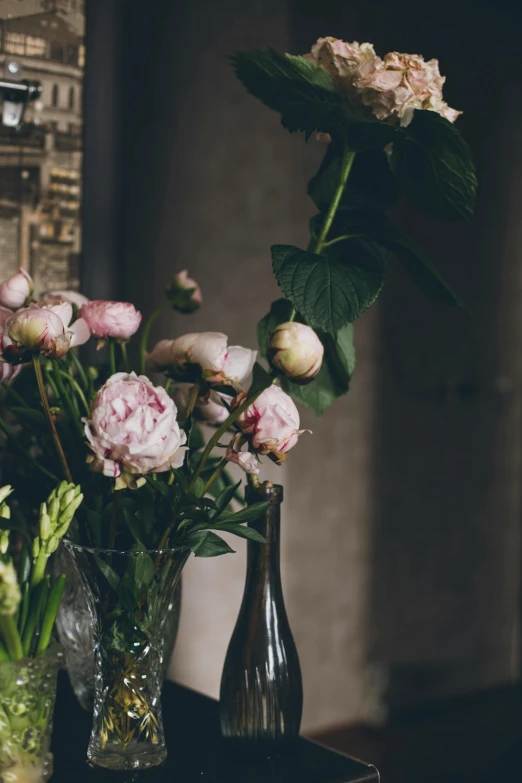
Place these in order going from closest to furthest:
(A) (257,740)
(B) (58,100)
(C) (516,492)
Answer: (A) (257,740)
(B) (58,100)
(C) (516,492)

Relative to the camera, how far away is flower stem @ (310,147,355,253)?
92 cm

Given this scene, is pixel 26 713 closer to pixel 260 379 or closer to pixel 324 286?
pixel 260 379

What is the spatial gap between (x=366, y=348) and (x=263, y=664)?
6.46 ft

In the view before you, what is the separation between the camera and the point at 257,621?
0.87 metres

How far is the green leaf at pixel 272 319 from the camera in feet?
3.09

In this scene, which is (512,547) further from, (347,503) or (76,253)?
(76,253)

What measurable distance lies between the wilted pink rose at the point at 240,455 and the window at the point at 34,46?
714 mm

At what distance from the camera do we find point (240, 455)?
2.64ft

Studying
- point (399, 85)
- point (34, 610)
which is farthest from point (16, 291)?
point (399, 85)

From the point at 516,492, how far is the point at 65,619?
2.43 meters

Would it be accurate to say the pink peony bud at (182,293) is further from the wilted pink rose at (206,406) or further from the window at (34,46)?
the window at (34,46)

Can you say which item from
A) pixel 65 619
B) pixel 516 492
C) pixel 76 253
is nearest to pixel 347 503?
pixel 516 492

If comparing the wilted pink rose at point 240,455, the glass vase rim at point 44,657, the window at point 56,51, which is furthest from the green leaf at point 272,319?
the window at point 56,51

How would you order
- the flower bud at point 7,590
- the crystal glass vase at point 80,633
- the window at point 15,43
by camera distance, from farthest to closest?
the window at point 15,43
the crystal glass vase at point 80,633
the flower bud at point 7,590
